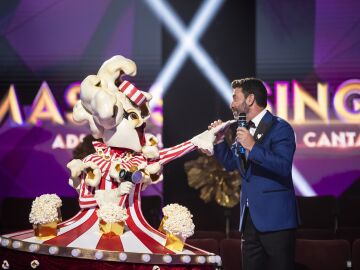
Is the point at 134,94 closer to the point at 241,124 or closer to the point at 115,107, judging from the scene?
the point at 115,107

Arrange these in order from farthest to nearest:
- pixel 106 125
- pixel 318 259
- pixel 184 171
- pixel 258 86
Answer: pixel 184 171 < pixel 318 259 < pixel 258 86 < pixel 106 125

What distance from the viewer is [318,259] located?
459cm

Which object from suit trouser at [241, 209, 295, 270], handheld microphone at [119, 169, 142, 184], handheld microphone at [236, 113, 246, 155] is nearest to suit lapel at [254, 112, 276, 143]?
handheld microphone at [236, 113, 246, 155]

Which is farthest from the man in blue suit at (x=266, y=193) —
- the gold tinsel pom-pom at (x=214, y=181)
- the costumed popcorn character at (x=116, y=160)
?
the gold tinsel pom-pom at (x=214, y=181)

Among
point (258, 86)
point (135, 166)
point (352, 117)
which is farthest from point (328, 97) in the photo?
point (135, 166)

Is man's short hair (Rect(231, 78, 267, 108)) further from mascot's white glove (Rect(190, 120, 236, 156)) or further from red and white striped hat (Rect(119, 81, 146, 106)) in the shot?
red and white striped hat (Rect(119, 81, 146, 106))

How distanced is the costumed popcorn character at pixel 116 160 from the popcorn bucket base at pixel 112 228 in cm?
2

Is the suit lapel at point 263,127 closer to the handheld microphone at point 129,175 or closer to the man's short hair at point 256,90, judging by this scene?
the man's short hair at point 256,90

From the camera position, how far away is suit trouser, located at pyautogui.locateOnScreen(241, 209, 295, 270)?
3.64m

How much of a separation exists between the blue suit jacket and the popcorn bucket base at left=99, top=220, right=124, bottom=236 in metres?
0.85

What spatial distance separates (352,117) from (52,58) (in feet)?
11.1

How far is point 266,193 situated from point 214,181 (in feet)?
10.4

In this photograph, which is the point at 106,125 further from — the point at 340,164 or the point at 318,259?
the point at 340,164

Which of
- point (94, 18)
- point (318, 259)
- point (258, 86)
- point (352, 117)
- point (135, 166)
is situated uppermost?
point (94, 18)
